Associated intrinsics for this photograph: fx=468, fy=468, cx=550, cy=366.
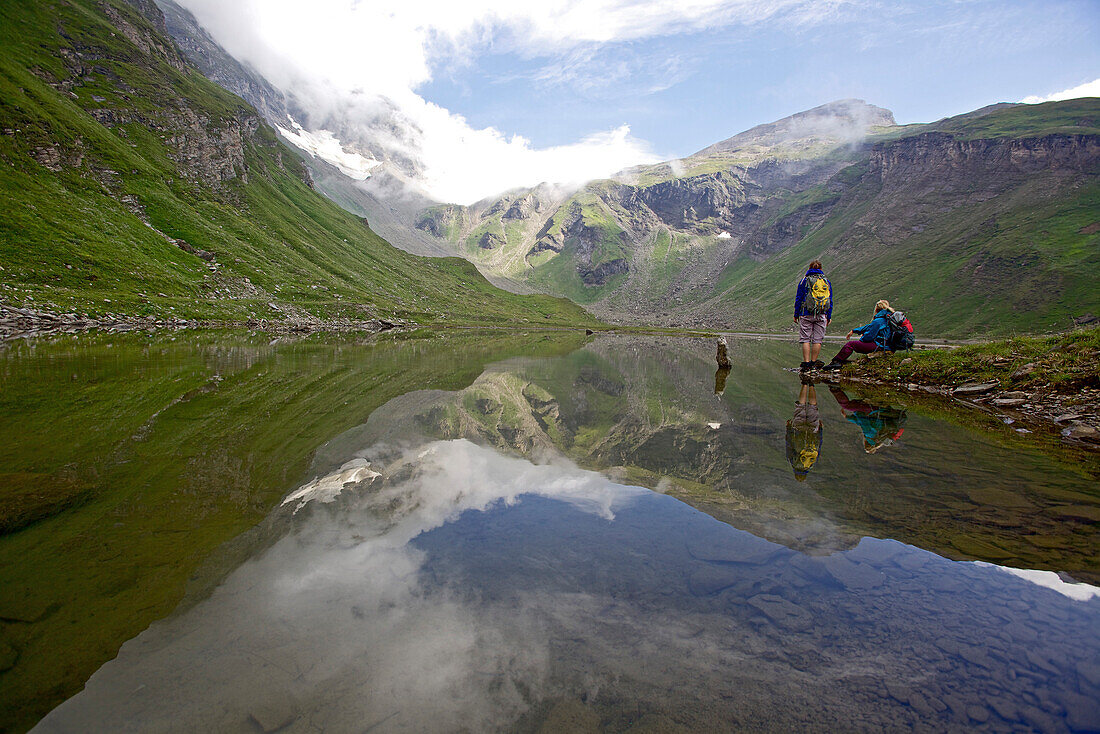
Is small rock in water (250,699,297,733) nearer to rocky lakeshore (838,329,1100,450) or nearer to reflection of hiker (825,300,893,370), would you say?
rocky lakeshore (838,329,1100,450)

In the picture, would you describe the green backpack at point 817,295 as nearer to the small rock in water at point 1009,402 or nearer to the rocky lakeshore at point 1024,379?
the rocky lakeshore at point 1024,379

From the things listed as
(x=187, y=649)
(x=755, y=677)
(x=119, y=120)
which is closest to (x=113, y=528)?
(x=187, y=649)

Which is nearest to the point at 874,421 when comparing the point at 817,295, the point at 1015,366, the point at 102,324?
the point at 1015,366

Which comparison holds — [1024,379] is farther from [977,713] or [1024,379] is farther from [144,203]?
[144,203]

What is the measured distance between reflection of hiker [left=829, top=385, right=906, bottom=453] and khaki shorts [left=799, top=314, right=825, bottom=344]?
15.8 feet

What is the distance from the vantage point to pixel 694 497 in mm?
8398

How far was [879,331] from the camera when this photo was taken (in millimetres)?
23578

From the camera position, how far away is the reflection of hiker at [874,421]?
1157cm

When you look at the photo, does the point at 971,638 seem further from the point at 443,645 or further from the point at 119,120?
the point at 119,120

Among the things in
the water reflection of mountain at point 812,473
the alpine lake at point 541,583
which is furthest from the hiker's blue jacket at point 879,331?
the alpine lake at point 541,583

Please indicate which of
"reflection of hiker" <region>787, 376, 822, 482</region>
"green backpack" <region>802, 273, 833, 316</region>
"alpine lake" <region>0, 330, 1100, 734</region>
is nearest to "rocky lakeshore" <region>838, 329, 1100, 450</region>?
"alpine lake" <region>0, 330, 1100, 734</region>

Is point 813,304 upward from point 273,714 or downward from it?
upward

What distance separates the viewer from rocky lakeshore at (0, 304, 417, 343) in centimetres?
4284

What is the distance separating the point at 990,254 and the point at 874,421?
163 m
